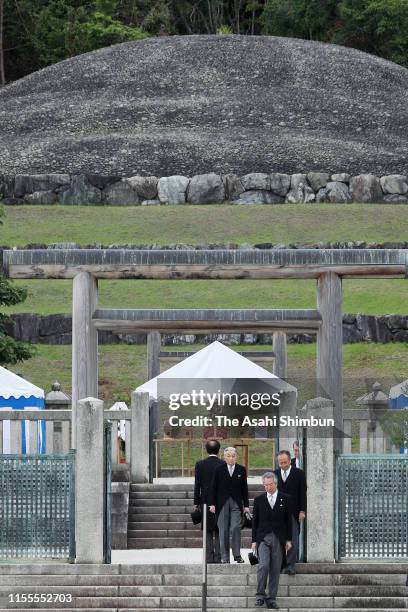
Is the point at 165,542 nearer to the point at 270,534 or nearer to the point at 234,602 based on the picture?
the point at 234,602

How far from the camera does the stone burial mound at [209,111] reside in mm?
58625

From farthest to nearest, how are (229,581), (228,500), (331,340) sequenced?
(331,340)
(228,500)
(229,581)

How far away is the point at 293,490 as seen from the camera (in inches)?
625

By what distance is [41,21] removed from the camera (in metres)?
78.2

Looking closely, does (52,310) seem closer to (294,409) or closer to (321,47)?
(294,409)

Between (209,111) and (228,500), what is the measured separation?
5018cm

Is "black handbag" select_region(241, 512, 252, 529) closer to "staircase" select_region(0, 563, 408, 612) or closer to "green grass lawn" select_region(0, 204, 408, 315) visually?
"staircase" select_region(0, 563, 408, 612)

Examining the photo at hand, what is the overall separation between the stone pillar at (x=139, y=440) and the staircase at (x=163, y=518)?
216 mm

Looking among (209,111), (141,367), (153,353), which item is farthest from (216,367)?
(209,111)

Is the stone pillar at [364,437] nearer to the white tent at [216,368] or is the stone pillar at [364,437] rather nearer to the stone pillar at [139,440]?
the white tent at [216,368]

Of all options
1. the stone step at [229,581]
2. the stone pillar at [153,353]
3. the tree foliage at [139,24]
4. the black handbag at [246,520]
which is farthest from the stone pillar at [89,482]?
the tree foliage at [139,24]

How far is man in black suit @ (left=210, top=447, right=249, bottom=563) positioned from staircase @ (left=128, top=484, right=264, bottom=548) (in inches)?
74.9

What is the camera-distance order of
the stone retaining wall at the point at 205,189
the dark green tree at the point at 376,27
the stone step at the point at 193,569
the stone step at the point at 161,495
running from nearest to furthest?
the stone step at the point at 193,569 → the stone step at the point at 161,495 → the stone retaining wall at the point at 205,189 → the dark green tree at the point at 376,27

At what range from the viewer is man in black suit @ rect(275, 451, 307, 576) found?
15809mm
